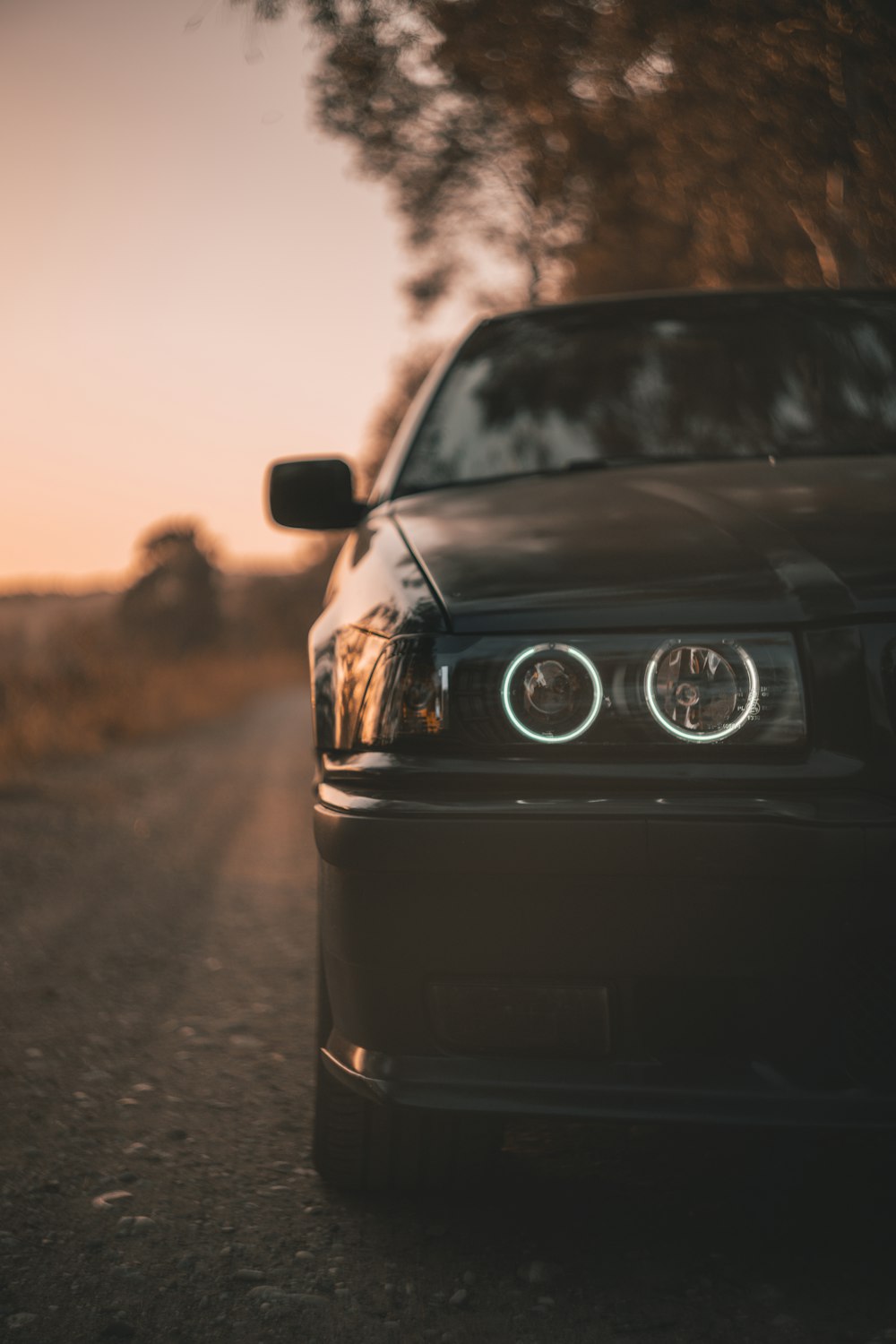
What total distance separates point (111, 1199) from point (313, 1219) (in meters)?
0.39

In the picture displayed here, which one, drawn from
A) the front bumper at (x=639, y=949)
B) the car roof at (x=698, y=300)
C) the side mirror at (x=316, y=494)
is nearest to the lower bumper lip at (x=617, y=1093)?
the front bumper at (x=639, y=949)

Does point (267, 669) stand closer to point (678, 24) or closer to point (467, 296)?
point (467, 296)

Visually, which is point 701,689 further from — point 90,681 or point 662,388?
point 90,681

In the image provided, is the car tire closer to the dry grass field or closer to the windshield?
the windshield

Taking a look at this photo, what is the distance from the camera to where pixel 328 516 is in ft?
10.3

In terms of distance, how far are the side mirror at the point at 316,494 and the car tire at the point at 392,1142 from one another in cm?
138

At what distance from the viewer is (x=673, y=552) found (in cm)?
195

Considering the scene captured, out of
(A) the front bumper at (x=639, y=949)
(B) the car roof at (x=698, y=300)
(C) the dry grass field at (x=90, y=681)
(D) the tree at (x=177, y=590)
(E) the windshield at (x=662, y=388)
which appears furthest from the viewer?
(D) the tree at (x=177, y=590)

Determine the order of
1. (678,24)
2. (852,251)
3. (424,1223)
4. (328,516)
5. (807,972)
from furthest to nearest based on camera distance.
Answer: (852,251)
(678,24)
(328,516)
(424,1223)
(807,972)

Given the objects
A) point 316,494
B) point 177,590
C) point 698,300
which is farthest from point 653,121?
point 177,590

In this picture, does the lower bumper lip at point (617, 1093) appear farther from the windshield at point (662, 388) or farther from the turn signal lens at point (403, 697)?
the windshield at point (662, 388)

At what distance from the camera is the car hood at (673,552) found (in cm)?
179

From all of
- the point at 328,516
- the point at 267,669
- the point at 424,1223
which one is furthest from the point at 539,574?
the point at 267,669

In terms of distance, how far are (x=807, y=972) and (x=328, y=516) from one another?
73.3 inches
